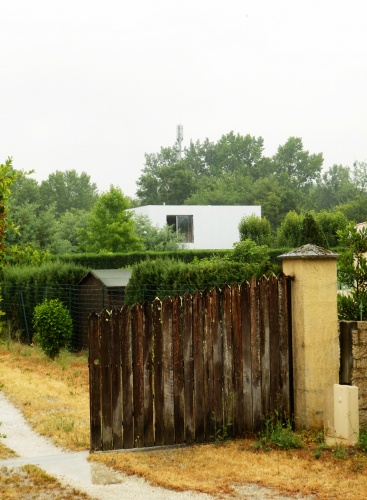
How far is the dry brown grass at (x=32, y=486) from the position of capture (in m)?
6.51

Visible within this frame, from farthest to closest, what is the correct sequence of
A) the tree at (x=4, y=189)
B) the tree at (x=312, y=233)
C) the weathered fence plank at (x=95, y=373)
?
the tree at (x=312, y=233)
the weathered fence plank at (x=95, y=373)
the tree at (x=4, y=189)

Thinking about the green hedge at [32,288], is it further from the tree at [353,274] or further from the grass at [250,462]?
the tree at [353,274]

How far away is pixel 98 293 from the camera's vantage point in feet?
59.1

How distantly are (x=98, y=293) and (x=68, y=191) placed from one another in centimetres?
9061

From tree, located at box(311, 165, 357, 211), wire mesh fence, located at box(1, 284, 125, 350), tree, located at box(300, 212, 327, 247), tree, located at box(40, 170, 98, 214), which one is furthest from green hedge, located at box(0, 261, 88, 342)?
tree, located at box(311, 165, 357, 211)

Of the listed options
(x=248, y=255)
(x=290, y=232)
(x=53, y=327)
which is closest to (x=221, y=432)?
(x=53, y=327)

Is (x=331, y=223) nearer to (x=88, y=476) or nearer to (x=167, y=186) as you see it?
(x=88, y=476)

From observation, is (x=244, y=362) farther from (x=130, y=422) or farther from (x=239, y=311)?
(x=130, y=422)

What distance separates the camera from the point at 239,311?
830 cm

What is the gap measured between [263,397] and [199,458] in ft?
3.99

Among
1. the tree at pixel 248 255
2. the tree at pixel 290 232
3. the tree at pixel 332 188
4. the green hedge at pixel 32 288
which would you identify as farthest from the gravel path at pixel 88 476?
the tree at pixel 332 188

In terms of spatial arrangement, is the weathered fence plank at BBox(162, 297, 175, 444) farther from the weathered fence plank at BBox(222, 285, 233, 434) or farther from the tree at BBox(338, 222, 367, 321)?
the tree at BBox(338, 222, 367, 321)

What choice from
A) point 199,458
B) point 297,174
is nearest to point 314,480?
point 199,458

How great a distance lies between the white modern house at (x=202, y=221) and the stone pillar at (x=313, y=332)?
4597 centimetres
